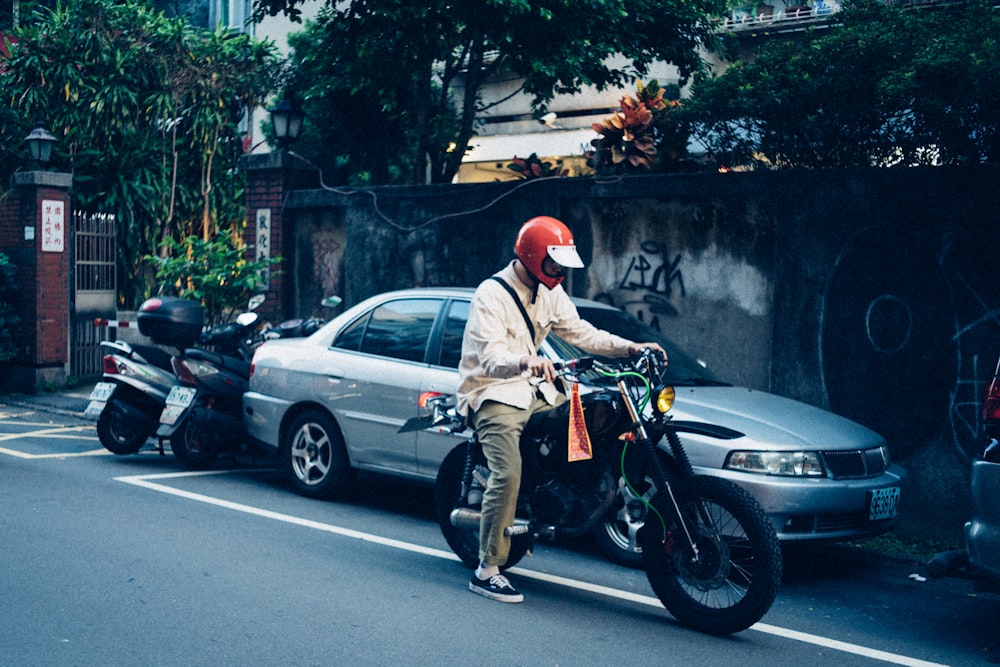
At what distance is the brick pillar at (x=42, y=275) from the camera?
1516cm

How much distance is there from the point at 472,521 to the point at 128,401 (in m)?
5.12

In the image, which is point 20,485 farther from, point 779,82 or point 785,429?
point 779,82

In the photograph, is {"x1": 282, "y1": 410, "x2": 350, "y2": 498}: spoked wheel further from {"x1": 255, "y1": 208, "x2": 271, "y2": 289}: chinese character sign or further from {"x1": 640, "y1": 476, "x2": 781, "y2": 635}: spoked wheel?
{"x1": 255, "y1": 208, "x2": 271, "y2": 289}: chinese character sign

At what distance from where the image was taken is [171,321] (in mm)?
9852

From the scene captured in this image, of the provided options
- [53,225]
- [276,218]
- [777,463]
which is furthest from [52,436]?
[777,463]

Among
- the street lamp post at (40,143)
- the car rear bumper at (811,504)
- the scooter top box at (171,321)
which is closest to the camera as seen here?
the car rear bumper at (811,504)

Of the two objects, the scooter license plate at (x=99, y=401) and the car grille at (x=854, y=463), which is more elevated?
the car grille at (x=854, y=463)

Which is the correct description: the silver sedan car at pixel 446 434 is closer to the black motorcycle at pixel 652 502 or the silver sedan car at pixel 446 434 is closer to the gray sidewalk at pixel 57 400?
the black motorcycle at pixel 652 502

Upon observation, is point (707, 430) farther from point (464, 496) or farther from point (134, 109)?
point (134, 109)

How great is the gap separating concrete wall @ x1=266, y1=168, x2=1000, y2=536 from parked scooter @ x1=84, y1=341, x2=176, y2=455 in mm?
3403

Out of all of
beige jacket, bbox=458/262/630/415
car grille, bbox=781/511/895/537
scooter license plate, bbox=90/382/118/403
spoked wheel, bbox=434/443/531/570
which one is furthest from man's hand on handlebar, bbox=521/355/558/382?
scooter license plate, bbox=90/382/118/403

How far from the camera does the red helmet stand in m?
5.65

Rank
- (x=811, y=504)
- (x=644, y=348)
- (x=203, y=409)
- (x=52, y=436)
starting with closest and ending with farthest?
(x=644, y=348) < (x=811, y=504) < (x=203, y=409) < (x=52, y=436)

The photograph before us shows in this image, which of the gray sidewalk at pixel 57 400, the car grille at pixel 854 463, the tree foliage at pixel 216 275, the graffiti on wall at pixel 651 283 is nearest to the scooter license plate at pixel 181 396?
the tree foliage at pixel 216 275
